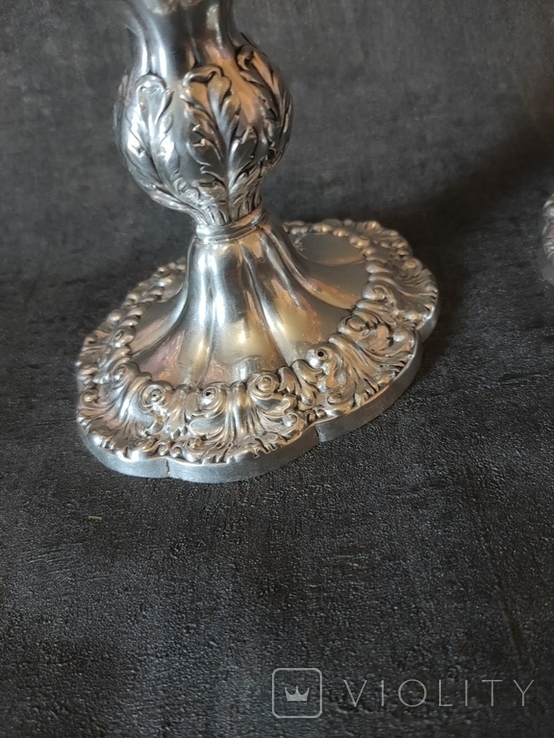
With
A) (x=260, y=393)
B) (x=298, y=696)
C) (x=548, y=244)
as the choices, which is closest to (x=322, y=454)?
(x=260, y=393)

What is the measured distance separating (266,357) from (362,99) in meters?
0.54

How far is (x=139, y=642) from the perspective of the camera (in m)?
0.60

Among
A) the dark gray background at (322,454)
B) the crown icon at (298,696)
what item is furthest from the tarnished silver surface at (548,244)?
the crown icon at (298,696)

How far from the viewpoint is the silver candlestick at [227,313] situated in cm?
63

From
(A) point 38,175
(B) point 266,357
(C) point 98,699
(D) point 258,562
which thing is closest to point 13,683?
(C) point 98,699

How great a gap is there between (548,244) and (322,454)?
0.36 meters

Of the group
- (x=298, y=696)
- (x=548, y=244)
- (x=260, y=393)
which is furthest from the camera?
(x=548, y=244)

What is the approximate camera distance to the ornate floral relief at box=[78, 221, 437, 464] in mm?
702

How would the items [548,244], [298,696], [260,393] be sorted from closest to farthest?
[298,696] → [260,393] → [548,244]

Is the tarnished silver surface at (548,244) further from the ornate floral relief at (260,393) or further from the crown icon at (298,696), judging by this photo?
the crown icon at (298,696)

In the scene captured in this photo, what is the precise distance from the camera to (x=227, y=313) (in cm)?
74

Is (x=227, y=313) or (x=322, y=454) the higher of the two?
(x=227, y=313)

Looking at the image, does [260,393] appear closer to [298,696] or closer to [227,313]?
[227,313]

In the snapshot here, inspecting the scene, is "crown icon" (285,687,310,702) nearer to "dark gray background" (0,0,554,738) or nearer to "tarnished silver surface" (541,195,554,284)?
"dark gray background" (0,0,554,738)
